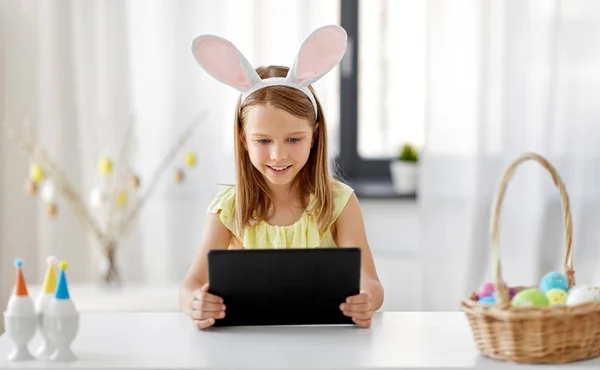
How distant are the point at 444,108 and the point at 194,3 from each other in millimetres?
997

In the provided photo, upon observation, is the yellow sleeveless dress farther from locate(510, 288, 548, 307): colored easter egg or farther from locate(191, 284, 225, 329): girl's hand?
locate(510, 288, 548, 307): colored easter egg

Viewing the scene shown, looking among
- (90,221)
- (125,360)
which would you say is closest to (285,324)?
(125,360)

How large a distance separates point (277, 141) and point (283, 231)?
0.92 ft

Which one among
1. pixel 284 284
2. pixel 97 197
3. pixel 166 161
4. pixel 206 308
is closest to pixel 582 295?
pixel 284 284

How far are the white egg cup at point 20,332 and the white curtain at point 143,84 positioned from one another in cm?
193

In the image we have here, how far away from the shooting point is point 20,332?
4.73ft

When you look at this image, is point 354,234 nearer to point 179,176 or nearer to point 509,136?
point 179,176

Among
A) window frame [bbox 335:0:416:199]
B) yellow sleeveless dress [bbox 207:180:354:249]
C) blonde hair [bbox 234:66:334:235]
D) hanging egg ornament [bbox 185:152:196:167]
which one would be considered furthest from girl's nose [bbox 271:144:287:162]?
window frame [bbox 335:0:416:199]

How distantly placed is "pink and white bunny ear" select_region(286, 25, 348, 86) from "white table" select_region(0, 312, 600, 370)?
51 centimetres

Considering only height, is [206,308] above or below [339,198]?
below

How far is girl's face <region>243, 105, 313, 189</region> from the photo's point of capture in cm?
182

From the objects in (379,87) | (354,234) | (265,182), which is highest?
(379,87)

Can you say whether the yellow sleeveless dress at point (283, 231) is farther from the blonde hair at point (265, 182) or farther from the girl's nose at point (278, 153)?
the girl's nose at point (278, 153)

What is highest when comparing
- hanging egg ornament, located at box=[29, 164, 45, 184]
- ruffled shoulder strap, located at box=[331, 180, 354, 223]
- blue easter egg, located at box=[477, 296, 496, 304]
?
Result: ruffled shoulder strap, located at box=[331, 180, 354, 223]
